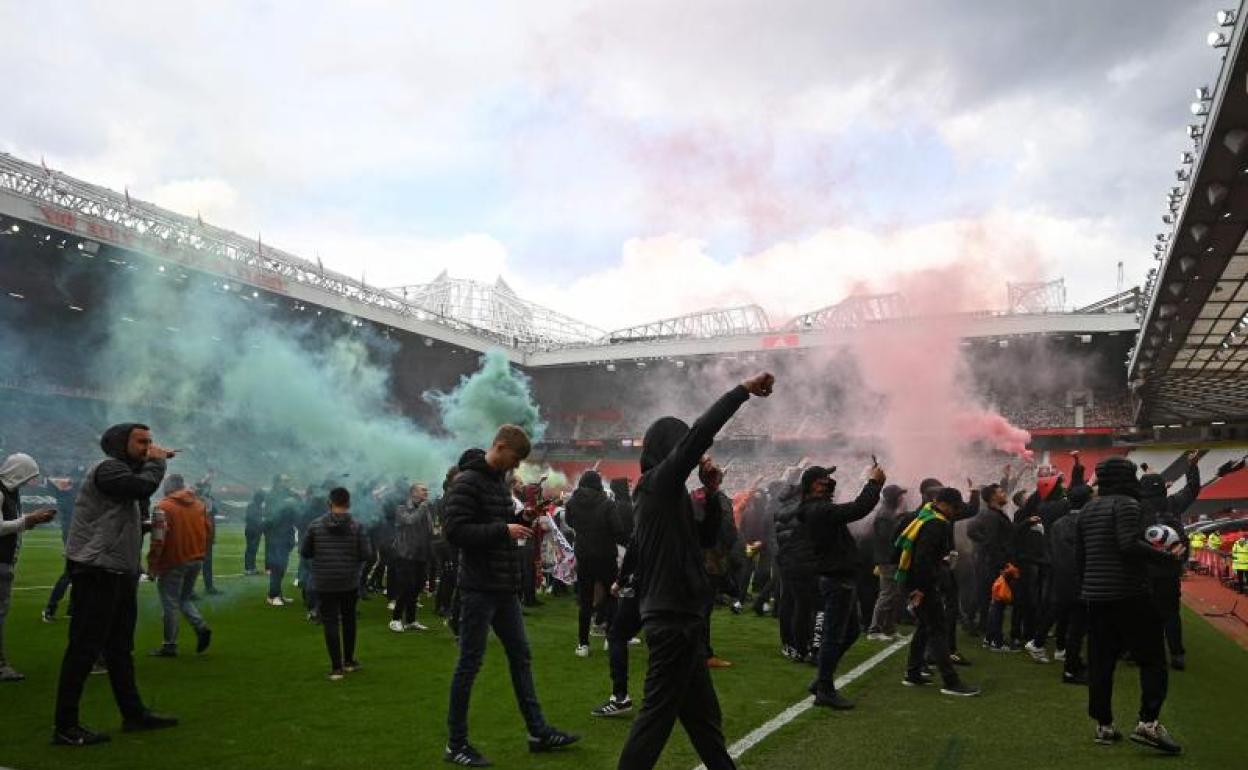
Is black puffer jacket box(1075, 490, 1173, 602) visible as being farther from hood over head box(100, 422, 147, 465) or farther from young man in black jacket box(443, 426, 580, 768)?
hood over head box(100, 422, 147, 465)

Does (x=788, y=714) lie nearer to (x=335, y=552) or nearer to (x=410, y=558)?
(x=335, y=552)

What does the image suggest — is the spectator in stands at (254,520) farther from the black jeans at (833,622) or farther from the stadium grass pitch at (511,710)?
the black jeans at (833,622)

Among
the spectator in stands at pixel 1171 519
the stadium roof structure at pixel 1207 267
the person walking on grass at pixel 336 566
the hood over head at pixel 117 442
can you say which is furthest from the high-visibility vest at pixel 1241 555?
the hood over head at pixel 117 442

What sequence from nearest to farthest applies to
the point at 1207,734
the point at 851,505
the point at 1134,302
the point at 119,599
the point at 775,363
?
the point at 119,599 → the point at 1207,734 → the point at 851,505 → the point at 1134,302 → the point at 775,363

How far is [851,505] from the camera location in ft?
20.7

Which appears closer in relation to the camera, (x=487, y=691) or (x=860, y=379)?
(x=487, y=691)

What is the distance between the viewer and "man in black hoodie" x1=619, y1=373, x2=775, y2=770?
11.4 feet

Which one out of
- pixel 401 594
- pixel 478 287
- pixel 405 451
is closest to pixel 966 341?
pixel 405 451

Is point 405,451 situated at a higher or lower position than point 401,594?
higher

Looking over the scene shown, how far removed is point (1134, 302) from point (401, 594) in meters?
35.6

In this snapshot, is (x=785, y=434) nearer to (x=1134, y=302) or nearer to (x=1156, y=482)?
(x=1134, y=302)

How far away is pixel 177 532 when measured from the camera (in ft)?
24.0

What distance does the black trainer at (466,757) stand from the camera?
464cm

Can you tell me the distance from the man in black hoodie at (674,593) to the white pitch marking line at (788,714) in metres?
1.24
